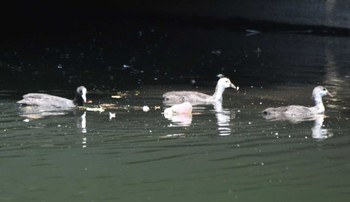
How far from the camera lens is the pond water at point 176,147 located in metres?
10.2

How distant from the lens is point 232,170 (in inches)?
440

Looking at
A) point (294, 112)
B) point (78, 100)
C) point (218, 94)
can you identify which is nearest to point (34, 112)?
point (78, 100)

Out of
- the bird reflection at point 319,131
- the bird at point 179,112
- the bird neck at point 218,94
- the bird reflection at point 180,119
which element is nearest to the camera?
the bird reflection at point 319,131

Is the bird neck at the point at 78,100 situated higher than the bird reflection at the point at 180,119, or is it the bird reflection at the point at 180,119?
the bird neck at the point at 78,100

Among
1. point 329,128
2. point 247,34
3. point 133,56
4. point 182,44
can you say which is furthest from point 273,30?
point 329,128

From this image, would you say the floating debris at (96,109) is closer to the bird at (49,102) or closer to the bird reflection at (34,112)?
the bird at (49,102)

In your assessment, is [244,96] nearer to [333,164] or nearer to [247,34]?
[333,164]

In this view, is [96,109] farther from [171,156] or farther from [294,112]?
[171,156]

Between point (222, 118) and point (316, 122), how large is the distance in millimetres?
1724

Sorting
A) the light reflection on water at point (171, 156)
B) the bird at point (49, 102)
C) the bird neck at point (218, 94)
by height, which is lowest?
the light reflection on water at point (171, 156)

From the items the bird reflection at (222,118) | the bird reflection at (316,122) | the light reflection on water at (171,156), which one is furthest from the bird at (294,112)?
the bird reflection at (222,118)

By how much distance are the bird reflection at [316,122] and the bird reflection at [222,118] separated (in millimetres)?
777

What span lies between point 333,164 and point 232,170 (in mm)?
1470

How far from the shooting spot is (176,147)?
12.6m
